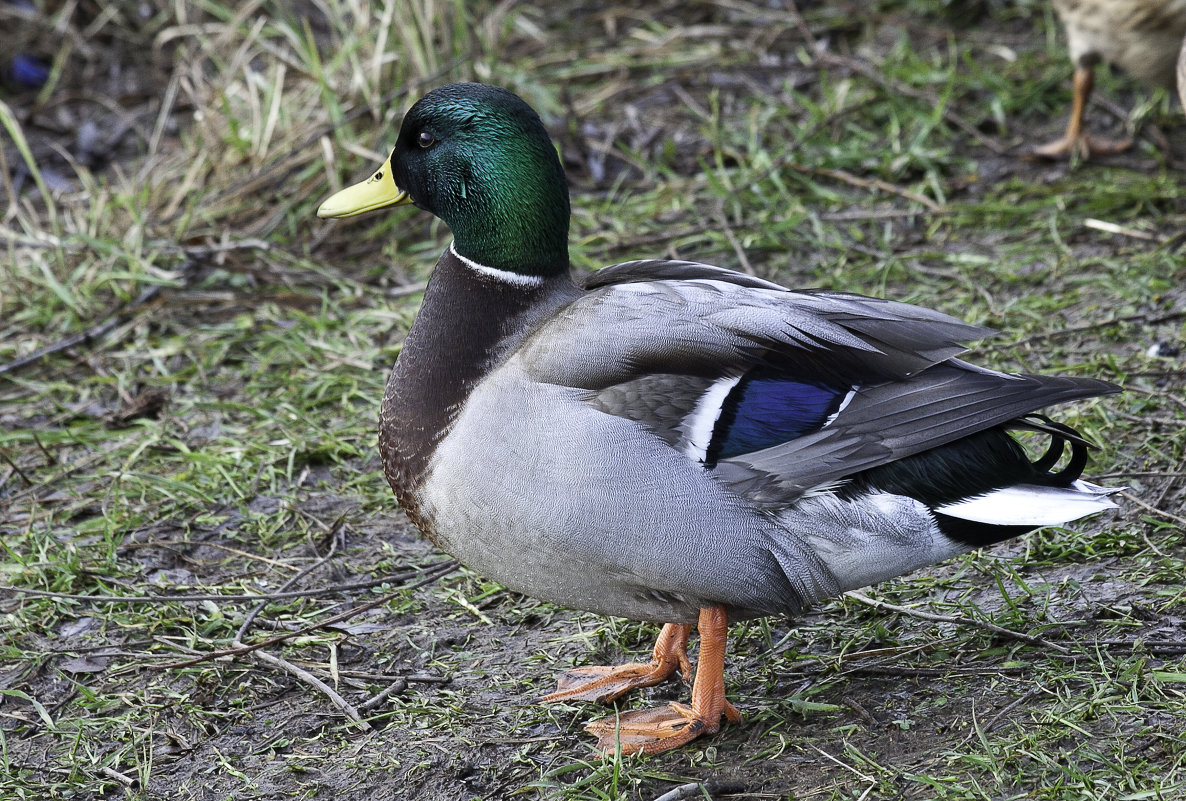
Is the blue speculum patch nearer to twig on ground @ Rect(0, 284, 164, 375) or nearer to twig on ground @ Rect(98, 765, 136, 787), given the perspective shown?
twig on ground @ Rect(98, 765, 136, 787)

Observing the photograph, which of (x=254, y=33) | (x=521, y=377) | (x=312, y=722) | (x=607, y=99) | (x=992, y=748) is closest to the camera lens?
(x=992, y=748)

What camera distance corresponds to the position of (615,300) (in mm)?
2721

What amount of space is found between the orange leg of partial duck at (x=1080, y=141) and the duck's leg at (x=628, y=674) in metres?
3.24

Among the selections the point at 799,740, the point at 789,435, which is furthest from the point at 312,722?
the point at 789,435

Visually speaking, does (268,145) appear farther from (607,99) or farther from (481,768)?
(481,768)

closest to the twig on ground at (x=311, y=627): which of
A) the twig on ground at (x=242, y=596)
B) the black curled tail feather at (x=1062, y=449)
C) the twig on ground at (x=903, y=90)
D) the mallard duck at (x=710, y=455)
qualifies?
the twig on ground at (x=242, y=596)

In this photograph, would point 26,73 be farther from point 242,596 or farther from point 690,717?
point 690,717

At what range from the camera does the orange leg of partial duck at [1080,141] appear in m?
5.22

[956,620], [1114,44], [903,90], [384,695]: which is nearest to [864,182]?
[903,90]

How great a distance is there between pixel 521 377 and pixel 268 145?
3349 millimetres

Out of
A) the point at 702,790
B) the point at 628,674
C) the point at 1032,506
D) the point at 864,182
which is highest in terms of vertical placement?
the point at 1032,506

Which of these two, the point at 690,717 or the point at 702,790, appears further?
the point at 690,717

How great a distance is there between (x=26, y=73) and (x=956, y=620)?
6174 millimetres

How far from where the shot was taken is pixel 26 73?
277 inches
